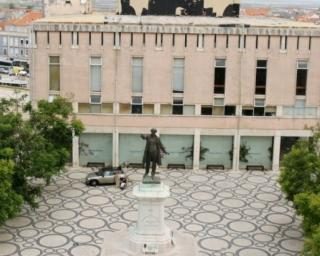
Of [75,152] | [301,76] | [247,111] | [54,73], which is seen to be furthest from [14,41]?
[301,76]

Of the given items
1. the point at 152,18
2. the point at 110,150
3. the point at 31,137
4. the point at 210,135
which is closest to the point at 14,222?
the point at 31,137

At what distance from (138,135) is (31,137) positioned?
12.3 m

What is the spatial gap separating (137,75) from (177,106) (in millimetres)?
3782

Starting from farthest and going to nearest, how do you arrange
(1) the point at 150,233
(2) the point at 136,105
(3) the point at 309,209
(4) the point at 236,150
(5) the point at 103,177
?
(4) the point at 236,150 < (2) the point at 136,105 < (5) the point at 103,177 < (1) the point at 150,233 < (3) the point at 309,209

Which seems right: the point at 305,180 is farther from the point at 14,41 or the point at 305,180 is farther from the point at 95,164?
the point at 14,41

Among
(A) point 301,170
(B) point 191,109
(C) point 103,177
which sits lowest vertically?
(C) point 103,177

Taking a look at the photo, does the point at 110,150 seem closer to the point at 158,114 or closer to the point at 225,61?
the point at 158,114

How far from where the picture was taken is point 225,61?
4344cm

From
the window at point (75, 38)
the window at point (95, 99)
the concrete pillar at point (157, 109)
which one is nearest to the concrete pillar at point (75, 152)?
the window at point (95, 99)

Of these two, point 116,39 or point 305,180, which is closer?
point 305,180

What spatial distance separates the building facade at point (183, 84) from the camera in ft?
141

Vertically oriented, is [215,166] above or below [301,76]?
below

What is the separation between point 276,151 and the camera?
4491 cm

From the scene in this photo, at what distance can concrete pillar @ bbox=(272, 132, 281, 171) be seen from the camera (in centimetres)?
4459
